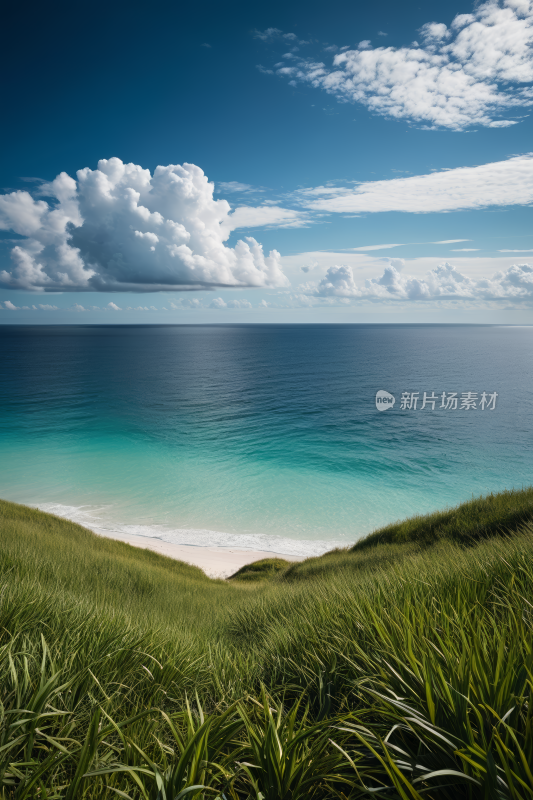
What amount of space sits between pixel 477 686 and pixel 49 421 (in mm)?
59829

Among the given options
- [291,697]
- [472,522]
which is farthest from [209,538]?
[291,697]

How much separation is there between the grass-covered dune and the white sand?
18063 mm

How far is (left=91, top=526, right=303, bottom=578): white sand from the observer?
72.5ft

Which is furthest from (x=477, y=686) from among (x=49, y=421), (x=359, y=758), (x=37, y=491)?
(x=49, y=421)

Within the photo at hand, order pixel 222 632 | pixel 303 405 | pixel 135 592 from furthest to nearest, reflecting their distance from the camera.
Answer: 1. pixel 303 405
2. pixel 135 592
3. pixel 222 632

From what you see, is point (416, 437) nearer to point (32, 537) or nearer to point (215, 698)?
point (32, 537)

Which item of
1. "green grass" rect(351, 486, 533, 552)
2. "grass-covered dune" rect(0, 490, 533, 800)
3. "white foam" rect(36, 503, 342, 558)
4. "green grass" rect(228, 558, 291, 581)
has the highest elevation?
"grass-covered dune" rect(0, 490, 533, 800)

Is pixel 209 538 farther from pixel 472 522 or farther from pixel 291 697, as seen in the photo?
pixel 291 697

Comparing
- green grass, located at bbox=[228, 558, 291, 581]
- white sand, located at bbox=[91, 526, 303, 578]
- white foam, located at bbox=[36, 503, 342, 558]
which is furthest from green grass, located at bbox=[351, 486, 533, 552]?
white foam, located at bbox=[36, 503, 342, 558]

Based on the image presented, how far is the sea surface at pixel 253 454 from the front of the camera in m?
30.4

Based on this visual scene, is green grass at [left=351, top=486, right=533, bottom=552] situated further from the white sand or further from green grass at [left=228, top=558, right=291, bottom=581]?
the white sand

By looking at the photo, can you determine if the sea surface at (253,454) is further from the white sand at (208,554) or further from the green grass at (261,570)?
the green grass at (261,570)

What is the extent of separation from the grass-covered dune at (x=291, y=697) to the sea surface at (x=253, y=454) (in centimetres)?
2392

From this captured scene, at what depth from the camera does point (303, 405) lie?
61.9m
